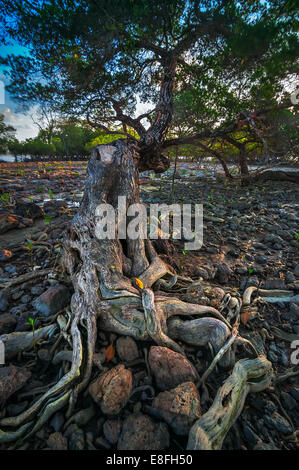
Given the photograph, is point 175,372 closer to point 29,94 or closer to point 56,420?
point 56,420

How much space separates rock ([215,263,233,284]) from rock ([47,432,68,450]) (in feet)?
9.11

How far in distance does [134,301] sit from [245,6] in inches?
240

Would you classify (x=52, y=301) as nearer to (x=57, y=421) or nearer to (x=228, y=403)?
(x=57, y=421)

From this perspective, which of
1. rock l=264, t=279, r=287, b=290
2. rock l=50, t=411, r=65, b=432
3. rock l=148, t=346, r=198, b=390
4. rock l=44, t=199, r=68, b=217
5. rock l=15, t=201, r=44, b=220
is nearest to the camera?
rock l=50, t=411, r=65, b=432

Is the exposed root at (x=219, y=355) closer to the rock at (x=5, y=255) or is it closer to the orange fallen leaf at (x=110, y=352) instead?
the orange fallen leaf at (x=110, y=352)

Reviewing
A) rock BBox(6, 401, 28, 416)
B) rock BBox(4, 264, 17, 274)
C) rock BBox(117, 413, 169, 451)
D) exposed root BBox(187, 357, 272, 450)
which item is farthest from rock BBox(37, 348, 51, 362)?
rock BBox(4, 264, 17, 274)

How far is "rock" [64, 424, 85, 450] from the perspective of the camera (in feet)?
4.51

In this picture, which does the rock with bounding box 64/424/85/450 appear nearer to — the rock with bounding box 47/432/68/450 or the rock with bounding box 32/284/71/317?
the rock with bounding box 47/432/68/450

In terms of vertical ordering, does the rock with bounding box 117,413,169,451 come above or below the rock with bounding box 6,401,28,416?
above

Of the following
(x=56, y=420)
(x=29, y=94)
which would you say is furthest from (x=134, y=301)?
(x=29, y=94)

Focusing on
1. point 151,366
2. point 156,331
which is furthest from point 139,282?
point 151,366

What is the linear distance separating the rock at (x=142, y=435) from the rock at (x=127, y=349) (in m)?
0.50

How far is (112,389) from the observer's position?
1631 millimetres

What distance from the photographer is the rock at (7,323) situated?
90.6 inches
